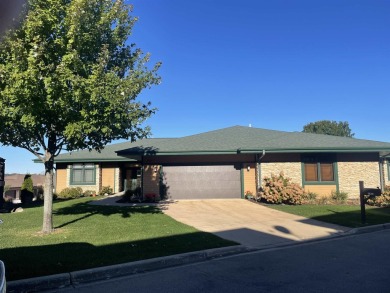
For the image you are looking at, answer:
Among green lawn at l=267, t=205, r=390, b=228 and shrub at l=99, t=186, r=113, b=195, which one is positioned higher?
shrub at l=99, t=186, r=113, b=195

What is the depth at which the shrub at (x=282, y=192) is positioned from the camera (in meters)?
17.4

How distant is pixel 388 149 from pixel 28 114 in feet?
60.3

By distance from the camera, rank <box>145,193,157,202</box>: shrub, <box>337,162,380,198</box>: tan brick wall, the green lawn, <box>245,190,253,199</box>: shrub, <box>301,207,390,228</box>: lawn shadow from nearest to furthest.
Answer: <box>301,207,390,228</box>: lawn shadow, the green lawn, <box>145,193,157,202</box>: shrub, <box>337,162,380,198</box>: tan brick wall, <box>245,190,253,199</box>: shrub

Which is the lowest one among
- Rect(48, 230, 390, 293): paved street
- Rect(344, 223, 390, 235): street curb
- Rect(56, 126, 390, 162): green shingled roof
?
Rect(48, 230, 390, 293): paved street

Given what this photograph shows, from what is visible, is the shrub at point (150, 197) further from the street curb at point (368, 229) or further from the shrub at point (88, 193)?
the street curb at point (368, 229)

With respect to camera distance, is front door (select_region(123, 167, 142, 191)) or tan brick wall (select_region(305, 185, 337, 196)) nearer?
tan brick wall (select_region(305, 185, 337, 196))

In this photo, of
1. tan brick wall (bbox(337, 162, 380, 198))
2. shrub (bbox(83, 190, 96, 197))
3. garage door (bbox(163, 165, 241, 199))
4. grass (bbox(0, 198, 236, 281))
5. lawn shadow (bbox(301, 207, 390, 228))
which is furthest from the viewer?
shrub (bbox(83, 190, 96, 197))

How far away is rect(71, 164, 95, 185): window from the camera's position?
25750 millimetres

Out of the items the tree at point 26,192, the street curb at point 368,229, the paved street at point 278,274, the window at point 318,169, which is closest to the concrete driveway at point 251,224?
the street curb at point 368,229

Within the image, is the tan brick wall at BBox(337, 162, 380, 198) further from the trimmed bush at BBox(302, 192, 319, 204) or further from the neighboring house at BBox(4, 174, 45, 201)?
the neighboring house at BBox(4, 174, 45, 201)

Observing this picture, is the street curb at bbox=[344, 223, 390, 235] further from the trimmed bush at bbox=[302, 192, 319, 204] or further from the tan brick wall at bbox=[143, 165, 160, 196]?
the tan brick wall at bbox=[143, 165, 160, 196]

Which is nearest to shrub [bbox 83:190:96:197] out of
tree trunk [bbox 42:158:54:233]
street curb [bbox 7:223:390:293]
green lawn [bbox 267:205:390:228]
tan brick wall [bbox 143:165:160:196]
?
tan brick wall [bbox 143:165:160:196]

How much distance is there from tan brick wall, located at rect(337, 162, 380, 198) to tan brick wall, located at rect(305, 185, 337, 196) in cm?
55

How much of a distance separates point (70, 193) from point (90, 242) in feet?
56.0
